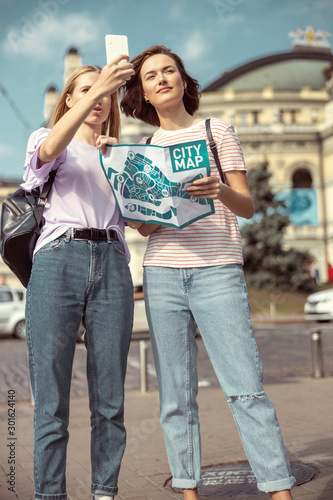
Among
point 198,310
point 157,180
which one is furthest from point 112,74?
point 198,310

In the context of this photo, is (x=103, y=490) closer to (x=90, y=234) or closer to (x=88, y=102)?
(x=90, y=234)

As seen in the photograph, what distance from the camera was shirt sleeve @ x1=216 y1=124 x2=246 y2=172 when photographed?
2.75m

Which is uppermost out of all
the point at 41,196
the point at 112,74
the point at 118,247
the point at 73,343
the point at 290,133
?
the point at 290,133

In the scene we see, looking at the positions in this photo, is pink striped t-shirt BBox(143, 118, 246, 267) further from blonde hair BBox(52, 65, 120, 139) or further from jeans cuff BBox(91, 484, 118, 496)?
jeans cuff BBox(91, 484, 118, 496)

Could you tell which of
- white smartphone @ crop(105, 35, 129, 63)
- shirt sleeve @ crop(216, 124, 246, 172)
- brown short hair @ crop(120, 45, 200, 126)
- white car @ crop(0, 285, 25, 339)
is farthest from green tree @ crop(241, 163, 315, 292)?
white smartphone @ crop(105, 35, 129, 63)

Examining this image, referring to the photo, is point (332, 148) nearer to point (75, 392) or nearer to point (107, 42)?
point (75, 392)

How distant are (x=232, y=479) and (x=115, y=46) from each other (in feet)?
8.94

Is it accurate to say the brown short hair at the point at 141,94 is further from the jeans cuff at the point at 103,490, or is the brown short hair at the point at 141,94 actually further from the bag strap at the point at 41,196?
the jeans cuff at the point at 103,490

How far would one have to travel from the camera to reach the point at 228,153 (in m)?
2.76

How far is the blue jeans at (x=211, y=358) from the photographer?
2.65 m

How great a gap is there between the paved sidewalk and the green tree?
2365 centimetres

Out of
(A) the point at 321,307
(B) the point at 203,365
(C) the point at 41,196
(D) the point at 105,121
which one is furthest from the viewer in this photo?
(A) the point at 321,307

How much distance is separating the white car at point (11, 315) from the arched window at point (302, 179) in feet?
126

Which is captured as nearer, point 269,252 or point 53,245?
point 53,245
